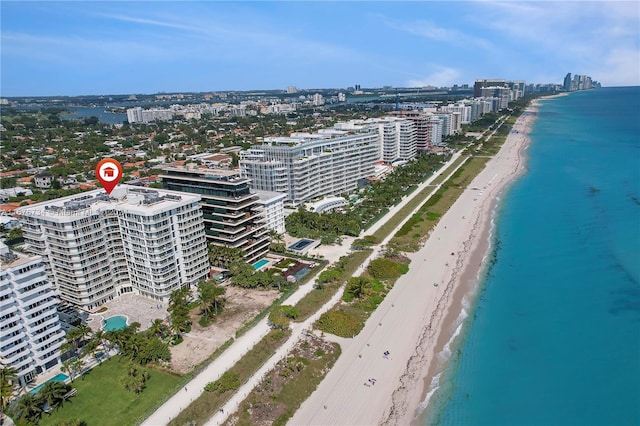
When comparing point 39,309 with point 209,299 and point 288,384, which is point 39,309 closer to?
point 209,299

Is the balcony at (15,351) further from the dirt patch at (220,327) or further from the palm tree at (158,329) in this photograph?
the dirt patch at (220,327)

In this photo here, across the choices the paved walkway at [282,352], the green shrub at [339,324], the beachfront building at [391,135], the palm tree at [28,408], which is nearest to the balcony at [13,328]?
the palm tree at [28,408]

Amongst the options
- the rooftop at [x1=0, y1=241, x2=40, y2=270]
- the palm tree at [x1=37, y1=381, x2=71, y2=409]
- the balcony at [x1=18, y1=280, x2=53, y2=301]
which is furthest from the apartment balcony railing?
the rooftop at [x1=0, y1=241, x2=40, y2=270]

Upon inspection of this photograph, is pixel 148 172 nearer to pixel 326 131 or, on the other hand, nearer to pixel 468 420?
pixel 326 131

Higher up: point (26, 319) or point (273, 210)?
point (273, 210)

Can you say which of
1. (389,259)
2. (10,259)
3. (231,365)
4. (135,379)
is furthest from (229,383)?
(389,259)
